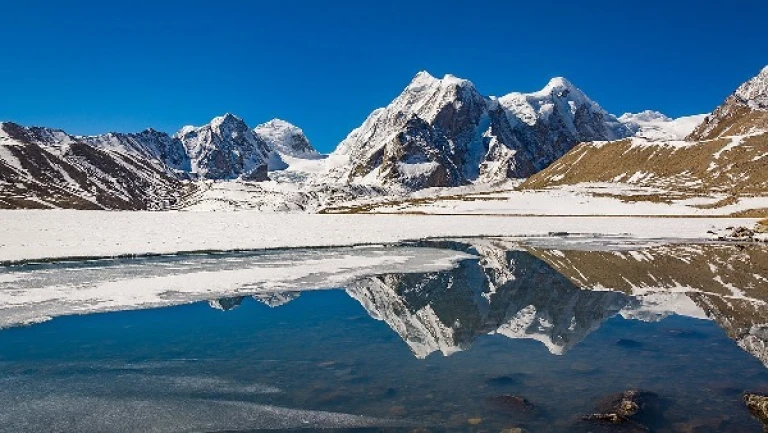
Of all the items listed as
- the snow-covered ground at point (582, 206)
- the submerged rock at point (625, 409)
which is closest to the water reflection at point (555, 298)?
the submerged rock at point (625, 409)

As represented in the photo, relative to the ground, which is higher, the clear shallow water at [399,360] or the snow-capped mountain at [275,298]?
the snow-capped mountain at [275,298]

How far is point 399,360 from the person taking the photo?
50.6 ft

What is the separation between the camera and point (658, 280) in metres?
28.1

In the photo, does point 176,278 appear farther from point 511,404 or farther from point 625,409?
point 625,409

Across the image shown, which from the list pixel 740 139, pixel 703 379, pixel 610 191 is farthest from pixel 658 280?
pixel 740 139

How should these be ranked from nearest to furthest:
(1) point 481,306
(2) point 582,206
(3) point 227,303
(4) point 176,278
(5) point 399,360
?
(5) point 399,360
(1) point 481,306
(3) point 227,303
(4) point 176,278
(2) point 582,206

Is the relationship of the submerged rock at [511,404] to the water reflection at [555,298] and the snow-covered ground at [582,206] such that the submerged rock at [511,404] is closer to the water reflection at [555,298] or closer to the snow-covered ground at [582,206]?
the water reflection at [555,298]

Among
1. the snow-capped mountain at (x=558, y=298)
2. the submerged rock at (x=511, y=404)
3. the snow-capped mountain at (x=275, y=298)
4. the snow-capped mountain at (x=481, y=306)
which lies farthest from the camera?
the snow-capped mountain at (x=275, y=298)

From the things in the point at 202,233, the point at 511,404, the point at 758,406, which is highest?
the point at 202,233

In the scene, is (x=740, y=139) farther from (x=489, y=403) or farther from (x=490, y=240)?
(x=489, y=403)

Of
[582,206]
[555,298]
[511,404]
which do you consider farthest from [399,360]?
[582,206]

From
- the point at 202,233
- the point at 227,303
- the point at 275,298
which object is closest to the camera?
the point at 227,303

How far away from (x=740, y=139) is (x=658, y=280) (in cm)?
19875

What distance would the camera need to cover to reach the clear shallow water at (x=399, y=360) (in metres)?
11.7
